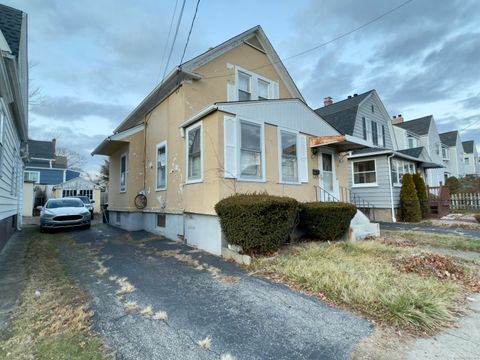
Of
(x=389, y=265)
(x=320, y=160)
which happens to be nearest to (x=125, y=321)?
(x=389, y=265)

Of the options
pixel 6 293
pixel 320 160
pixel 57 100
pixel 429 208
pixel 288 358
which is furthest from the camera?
pixel 57 100

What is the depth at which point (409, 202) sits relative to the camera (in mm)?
13641

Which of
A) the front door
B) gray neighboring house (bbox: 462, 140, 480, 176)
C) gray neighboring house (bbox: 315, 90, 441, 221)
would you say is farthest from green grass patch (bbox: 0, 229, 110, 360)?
gray neighboring house (bbox: 462, 140, 480, 176)

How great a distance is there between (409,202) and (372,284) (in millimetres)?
11808

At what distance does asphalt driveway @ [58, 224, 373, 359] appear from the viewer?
2592 mm

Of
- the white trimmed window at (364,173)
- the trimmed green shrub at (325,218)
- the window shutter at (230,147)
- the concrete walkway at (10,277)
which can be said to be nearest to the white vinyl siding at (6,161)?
the concrete walkway at (10,277)

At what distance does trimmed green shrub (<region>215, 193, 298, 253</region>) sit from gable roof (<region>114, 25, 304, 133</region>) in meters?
5.27

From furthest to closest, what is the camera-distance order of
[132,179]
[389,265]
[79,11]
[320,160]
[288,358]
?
[132,179]
[320,160]
[79,11]
[389,265]
[288,358]

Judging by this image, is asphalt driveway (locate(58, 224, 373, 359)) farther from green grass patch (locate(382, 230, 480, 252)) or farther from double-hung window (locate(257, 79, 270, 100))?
double-hung window (locate(257, 79, 270, 100))

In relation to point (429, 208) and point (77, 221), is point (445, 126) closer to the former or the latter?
point (429, 208)

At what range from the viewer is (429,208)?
15.1 metres

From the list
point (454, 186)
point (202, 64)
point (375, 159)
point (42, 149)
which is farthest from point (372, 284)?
point (42, 149)

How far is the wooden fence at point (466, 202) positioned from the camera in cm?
1614

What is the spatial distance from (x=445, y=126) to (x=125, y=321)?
45.5 meters
